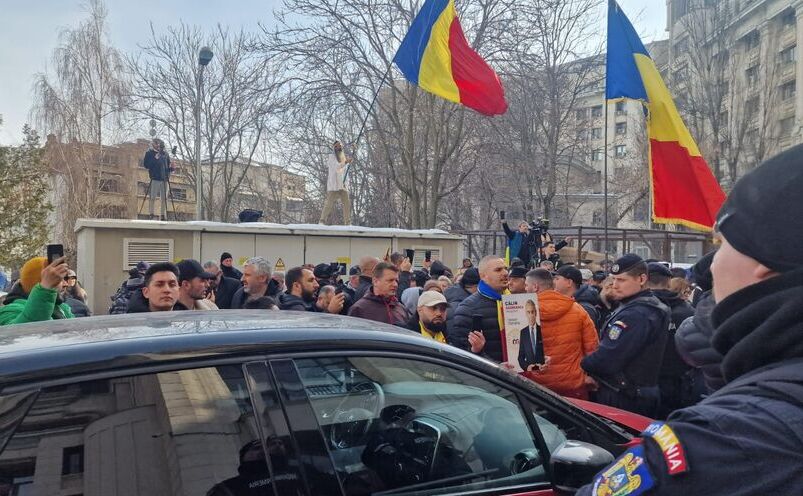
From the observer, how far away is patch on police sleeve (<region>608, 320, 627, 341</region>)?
4.17 metres

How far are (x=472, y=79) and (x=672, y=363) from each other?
6167 millimetres

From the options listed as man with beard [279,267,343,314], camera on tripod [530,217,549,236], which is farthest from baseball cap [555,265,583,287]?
camera on tripod [530,217,549,236]

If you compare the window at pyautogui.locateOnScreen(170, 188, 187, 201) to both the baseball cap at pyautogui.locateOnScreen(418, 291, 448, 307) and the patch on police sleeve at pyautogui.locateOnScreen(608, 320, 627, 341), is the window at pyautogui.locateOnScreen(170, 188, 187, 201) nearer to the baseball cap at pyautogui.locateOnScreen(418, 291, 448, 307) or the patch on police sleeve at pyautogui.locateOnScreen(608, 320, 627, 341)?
the baseball cap at pyautogui.locateOnScreen(418, 291, 448, 307)

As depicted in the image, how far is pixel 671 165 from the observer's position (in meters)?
7.39

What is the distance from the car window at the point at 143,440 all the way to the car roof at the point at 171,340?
56 millimetres

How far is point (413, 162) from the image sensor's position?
20.5 metres

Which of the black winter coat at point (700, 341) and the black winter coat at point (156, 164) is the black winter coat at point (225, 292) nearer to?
the black winter coat at point (700, 341)

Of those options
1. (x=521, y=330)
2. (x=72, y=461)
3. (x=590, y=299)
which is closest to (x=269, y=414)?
(x=72, y=461)

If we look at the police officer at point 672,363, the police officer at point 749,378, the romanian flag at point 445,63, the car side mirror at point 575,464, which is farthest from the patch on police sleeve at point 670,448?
the romanian flag at point 445,63

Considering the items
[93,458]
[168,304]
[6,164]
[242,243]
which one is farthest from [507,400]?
[6,164]

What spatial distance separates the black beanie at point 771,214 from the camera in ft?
3.52

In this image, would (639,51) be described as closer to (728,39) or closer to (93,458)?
(93,458)

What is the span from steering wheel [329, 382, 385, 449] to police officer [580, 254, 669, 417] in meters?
2.63

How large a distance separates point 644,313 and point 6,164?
23.3 meters
